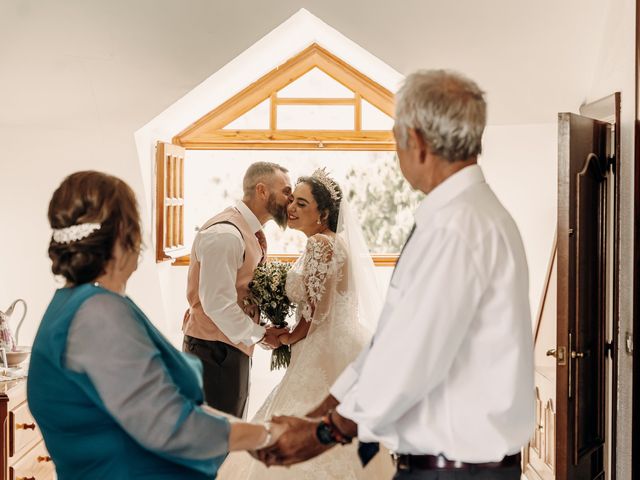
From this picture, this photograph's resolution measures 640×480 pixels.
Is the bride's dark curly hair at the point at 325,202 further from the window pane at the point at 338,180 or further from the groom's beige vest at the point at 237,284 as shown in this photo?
the window pane at the point at 338,180

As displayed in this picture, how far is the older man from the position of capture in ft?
5.84

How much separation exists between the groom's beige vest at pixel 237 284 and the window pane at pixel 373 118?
250cm

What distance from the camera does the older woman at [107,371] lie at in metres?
1.79

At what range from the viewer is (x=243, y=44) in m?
4.75

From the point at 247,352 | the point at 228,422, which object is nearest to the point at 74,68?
the point at 247,352

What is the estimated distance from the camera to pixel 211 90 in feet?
18.6

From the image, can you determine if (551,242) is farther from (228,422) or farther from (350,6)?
(228,422)

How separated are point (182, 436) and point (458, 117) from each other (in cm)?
96

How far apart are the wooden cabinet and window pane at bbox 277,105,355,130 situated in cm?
330

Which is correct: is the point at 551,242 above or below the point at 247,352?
above

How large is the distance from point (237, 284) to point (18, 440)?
121 centimetres

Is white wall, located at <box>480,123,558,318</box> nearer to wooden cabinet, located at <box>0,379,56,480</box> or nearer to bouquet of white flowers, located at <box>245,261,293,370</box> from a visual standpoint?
bouquet of white flowers, located at <box>245,261,293,370</box>

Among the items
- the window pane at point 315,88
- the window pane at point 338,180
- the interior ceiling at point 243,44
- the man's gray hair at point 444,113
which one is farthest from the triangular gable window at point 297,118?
the man's gray hair at point 444,113

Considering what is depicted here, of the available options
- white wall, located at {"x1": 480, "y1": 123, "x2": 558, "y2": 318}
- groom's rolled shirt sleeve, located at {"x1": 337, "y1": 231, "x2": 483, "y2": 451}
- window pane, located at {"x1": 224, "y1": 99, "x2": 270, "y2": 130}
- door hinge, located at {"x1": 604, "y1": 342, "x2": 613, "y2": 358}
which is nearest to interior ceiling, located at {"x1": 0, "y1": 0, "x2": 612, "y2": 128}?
white wall, located at {"x1": 480, "y1": 123, "x2": 558, "y2": 318}
